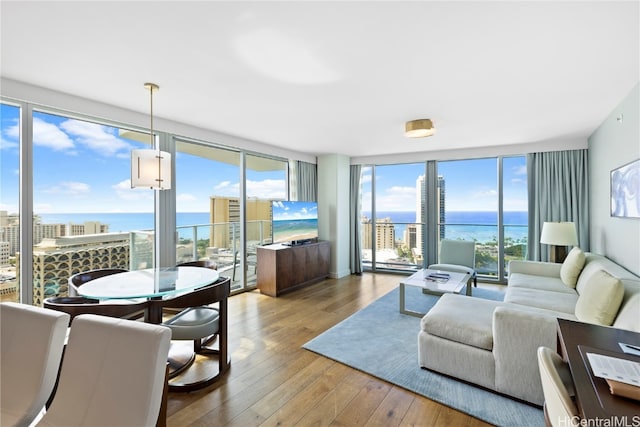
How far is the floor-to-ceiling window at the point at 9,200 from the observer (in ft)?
8.48

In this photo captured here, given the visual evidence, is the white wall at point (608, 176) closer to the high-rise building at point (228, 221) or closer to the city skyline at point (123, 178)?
the city skyline at point (123, 178)

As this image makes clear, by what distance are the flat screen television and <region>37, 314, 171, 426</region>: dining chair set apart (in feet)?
11.9

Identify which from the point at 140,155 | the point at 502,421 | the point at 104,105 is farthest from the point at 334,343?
the point at 104,105

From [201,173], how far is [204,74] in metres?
3.16

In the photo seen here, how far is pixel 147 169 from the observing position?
245 cm

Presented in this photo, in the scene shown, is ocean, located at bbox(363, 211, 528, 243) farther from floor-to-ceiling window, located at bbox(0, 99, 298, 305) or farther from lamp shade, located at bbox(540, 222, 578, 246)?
floor-to-ceiling window, located at bbox(0, 99, 298, 305)

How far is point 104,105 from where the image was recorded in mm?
3090

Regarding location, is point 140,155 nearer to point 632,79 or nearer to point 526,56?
point 526,56

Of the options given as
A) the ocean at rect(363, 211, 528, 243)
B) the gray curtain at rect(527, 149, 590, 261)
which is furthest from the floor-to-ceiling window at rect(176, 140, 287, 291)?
the gray curtain at rect(527, 149, 590, 261)

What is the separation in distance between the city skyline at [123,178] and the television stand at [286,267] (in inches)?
42.8

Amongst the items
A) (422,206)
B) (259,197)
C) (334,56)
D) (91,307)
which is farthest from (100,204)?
(422,206)

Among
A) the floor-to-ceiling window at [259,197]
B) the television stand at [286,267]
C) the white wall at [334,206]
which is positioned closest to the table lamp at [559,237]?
the white wall at [334,206]

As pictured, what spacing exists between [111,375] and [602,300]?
297 centimetres

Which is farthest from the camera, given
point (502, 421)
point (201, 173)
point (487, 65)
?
point (201, 173)
